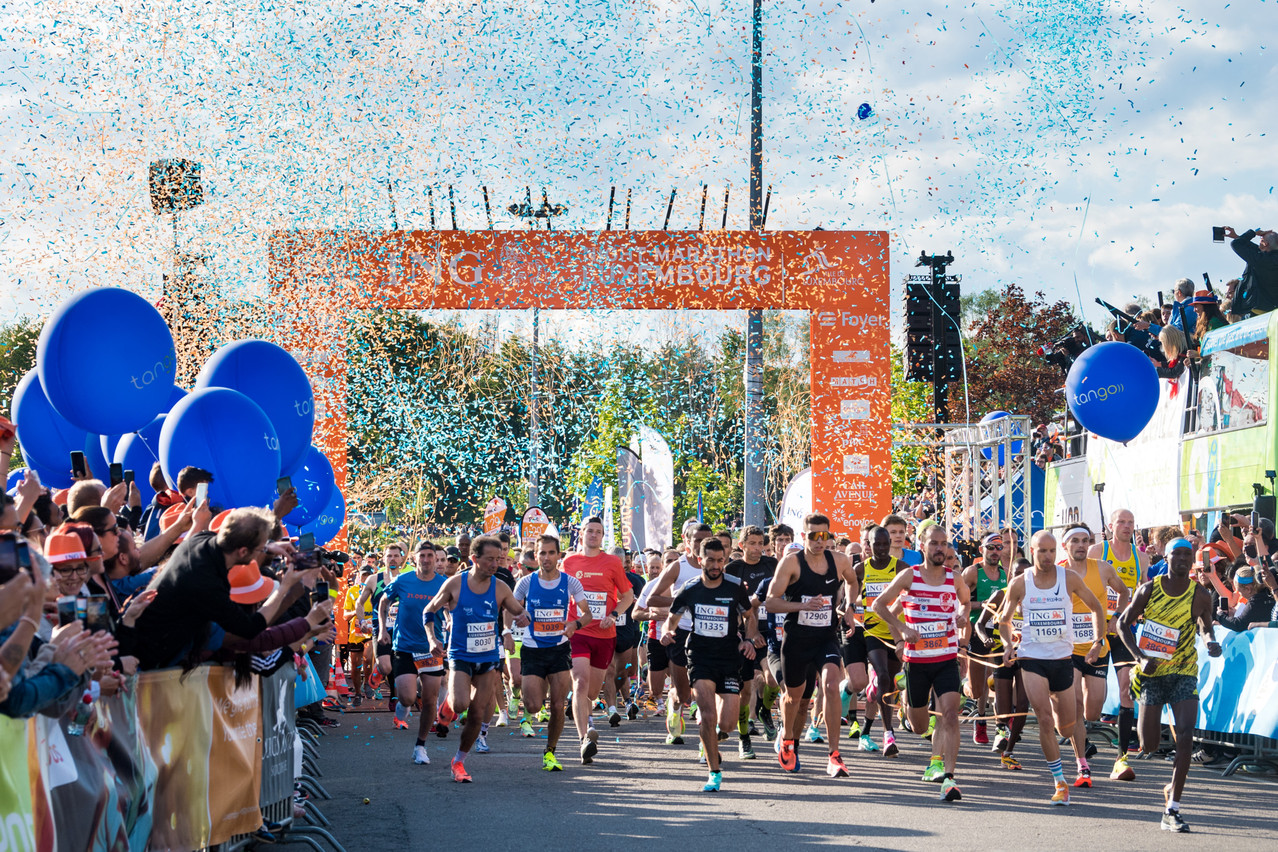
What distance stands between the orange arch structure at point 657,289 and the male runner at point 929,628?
7604 mm

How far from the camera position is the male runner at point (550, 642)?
11836 millimetres

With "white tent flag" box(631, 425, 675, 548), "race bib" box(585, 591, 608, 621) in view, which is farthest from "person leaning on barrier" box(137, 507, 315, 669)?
"white tent flag" box(631, 425, 675, 548)

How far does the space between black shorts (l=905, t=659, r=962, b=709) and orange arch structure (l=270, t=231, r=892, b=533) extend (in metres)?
7.86

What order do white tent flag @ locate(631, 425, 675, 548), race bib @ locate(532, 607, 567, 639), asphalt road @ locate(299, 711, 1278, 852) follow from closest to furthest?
asphalt road @ locate(299, 711, 1278, 852) → race bib @ locate(532, 607, 567, 639) → white tent flag @ locate(631, 425, 675, 548)

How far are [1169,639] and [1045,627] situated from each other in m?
0.92

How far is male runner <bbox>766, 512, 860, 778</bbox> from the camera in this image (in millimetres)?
11398

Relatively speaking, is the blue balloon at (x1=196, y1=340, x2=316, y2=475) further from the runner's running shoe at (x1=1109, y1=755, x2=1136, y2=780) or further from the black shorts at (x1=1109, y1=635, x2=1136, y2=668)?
the black shorts at (x1=1109, y1=635, x2=1136, y2=668)

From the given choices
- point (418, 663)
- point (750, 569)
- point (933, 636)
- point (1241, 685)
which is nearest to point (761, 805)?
point (933, 636)

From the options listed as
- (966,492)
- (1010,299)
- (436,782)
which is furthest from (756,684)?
(1010,299)

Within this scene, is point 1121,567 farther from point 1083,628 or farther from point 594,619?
point 594,619

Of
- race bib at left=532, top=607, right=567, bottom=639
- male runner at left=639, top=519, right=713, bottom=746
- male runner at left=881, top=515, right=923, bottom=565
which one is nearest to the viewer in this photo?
race bib at left=532, top=607, right=567, bottom=639

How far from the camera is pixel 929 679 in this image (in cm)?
1077

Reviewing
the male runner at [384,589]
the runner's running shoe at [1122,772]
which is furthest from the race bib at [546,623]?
the runner's running shoe at [1122,772]

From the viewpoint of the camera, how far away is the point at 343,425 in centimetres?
1805
